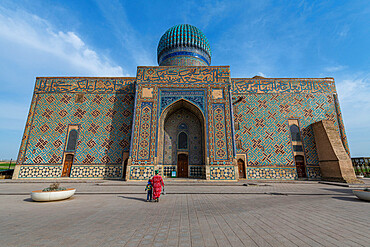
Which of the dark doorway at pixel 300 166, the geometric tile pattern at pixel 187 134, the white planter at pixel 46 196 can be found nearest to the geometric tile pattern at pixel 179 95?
the geometric tile pattern at pixel 187 134

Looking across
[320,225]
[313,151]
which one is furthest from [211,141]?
[320,225]

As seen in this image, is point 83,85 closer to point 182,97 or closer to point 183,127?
point 182,97

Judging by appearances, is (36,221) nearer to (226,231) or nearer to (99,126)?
(226,231)

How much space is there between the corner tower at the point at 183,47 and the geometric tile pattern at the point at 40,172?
1185 centimetres

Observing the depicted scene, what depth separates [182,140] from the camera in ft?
39.3

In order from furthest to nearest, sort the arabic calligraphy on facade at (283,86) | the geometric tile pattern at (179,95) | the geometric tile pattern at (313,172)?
the arabic calligraphy on facade at (283,86)
the geometric tile pattern at (313,172)
the geometric tile pattern at (179,95)

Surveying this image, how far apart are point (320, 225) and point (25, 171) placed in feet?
48.5

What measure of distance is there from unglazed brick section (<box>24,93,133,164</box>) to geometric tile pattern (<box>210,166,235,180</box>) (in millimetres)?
5929

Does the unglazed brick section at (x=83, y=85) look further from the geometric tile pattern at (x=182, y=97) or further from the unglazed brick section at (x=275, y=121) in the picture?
the unglazed brick section at (x=275, y=121)

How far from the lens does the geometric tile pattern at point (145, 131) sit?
1019 cm

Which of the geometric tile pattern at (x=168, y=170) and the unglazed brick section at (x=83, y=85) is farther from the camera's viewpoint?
the unglazed brick section at (x=83, y=85)

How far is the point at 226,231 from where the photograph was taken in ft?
7.48

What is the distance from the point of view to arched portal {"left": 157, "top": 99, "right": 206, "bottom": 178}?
37.3 ft

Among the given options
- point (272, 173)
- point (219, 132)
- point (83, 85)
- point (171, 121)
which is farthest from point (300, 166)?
point (83, 85)
